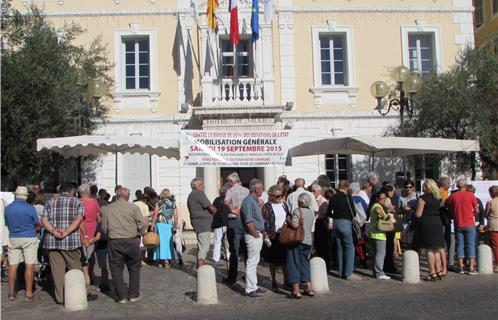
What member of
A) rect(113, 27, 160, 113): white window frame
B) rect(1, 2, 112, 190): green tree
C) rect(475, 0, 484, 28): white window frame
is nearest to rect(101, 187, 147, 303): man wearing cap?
rect(1, 2, 112, 190): green tree

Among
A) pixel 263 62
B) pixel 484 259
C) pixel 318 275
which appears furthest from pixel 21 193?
pixel 263 62

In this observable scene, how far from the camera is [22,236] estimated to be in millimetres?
9719

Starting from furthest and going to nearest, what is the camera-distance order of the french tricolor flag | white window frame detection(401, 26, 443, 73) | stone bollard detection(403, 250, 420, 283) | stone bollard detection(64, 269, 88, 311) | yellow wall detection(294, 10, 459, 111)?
1. white window frame detection(401, 26, 443, 73)
2. yellow wall detection(294, 10, 459, 111)
3. the french tricolor flag
4. stone bollard detection(403, 250, 420, 283)
5. stone bollard detection(64, 269, 88, 311)

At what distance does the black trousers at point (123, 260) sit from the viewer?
9273mm

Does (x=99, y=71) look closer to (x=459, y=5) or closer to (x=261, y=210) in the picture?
(x=261, y=210)

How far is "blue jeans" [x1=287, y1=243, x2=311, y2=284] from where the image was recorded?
30.9 ft

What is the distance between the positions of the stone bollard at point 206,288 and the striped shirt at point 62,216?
2.00 meters

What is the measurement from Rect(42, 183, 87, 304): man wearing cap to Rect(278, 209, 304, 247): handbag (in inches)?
121

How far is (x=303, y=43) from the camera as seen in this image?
66.5ft

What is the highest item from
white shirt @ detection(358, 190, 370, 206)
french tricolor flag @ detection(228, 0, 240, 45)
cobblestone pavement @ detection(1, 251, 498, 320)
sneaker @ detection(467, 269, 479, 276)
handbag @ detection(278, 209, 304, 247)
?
french tricolor flag @ detection(228, 0, 240, 45)

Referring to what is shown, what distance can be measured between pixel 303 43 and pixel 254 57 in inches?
70.2

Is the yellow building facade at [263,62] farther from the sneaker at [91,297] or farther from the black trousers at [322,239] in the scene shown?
the sneaker at [91,297]

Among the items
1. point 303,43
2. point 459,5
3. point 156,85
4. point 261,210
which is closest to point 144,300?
point 261,210

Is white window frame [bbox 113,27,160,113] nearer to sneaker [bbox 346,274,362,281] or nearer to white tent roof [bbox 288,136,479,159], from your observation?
white tent roof [bbox 288,136,479,159]
